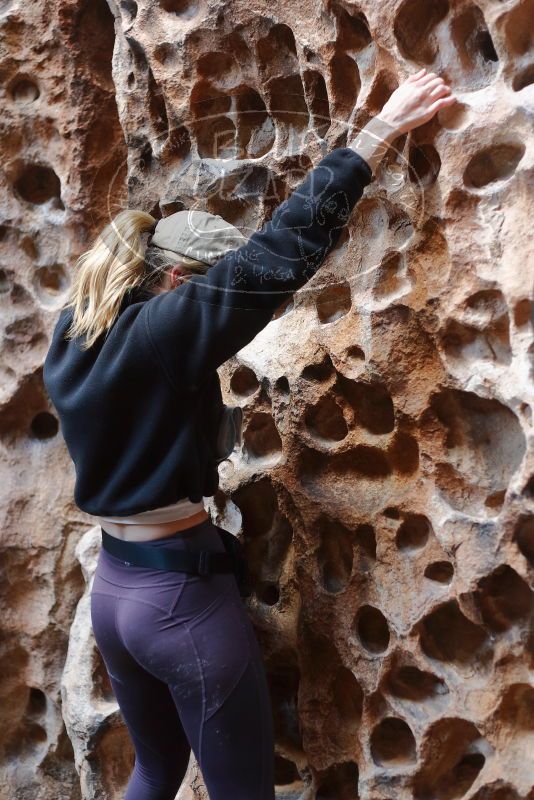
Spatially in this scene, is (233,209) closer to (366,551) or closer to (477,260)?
(477,260)

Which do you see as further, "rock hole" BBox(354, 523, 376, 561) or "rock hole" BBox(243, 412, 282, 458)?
"rock hole" BBox(243, 412, 282, 458)

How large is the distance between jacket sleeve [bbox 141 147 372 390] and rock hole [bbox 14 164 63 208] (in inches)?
42.5

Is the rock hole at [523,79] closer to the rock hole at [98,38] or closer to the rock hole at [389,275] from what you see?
the rock hole at [389,275]

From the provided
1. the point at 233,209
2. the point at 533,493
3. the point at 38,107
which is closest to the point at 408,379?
the point at 533,493

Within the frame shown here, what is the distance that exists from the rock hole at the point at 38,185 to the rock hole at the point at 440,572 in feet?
4.09

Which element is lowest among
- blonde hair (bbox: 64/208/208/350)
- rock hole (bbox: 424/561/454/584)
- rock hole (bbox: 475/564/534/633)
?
rock hole (bbox: 475/564/534/633)

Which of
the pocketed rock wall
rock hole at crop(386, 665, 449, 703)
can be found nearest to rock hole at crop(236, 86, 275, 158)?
the pocketed rock wall

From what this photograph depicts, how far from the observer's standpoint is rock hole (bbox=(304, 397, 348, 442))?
184 centimetres

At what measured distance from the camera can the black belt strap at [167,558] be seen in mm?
1508

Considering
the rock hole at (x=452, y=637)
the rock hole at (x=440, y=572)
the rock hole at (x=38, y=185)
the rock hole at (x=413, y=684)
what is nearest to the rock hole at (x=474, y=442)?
the rock hole at (x=440, y=572)

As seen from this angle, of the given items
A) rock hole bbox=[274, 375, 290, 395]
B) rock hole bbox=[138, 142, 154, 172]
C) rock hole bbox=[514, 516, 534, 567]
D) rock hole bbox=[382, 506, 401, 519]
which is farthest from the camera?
rock hole bbox=[138, 142, 154, 172]

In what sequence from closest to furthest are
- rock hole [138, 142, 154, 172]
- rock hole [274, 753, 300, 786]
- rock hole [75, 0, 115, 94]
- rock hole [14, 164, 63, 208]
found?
rock hole [274, 753, 300, 786], rock hole [138, 142, 154, 172], rock hole [75, 0, 115, 94], rock hole [14, 164, 63, 208]

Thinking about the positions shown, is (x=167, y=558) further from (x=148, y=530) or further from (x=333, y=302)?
(x=333, y=302)

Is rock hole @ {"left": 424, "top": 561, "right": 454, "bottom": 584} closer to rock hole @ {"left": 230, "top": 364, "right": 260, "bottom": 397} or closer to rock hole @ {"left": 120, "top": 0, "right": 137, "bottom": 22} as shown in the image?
rock hole @ {"left": 230, "top": 364, "right": 260, "bottom": 397}
